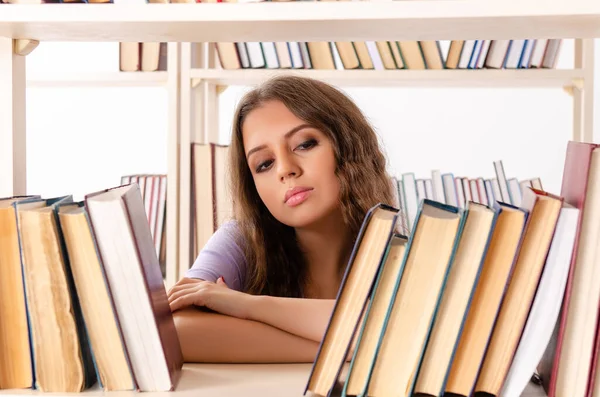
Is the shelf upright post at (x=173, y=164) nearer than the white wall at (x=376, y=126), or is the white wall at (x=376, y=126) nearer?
the shelf upright post at (x=173, y=164)

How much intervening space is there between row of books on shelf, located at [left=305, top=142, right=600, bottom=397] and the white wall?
7.15ft

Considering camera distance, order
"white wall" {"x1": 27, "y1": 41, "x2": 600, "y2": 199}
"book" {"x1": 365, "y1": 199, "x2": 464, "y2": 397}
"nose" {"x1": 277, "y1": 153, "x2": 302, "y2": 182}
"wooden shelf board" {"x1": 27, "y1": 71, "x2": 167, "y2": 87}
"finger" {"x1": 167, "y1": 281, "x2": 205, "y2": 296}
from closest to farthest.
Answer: "book" {"x1": 365, "y1": 199, "x2": 464, "y2": 397}, "finger" {"x1": 167, "y1": 281, "x2": 205, "y2": 296}, "nose" {"x1": 277, "y1": 153, "x2": 302, "y2": 182}, "wooden shelf board" {"x1": 27, "y1": 71, "x2": 167, "y2": 87}, "white wall" {"x1": 27, "y1": 41, "x2": 600, "y2": 199}

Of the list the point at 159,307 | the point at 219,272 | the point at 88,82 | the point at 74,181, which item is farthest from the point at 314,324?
the point at 74,181

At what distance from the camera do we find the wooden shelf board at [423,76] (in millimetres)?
2154

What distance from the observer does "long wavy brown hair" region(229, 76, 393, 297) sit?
1.31 meters

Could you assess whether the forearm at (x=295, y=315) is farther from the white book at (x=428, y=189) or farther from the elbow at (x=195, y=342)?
the white book at (x=428, y=189)

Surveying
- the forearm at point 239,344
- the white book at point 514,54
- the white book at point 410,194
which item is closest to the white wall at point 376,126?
the white book at point 410,194

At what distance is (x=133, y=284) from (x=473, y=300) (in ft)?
1.07

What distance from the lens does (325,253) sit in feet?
4.58

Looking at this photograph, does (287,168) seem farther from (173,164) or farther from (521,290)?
(173,164)

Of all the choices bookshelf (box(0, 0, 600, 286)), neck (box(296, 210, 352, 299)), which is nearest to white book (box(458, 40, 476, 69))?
neck (box(296, 210, 352, 299))

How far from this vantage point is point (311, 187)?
1229 millimetres

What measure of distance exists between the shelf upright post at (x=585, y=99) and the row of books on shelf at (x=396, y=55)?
3.5 inches

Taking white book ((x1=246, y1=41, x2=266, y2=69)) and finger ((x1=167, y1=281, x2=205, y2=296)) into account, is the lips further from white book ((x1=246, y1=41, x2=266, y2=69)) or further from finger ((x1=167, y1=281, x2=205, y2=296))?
white book ((x1=246, y1=41, x2=266, y2=69))
